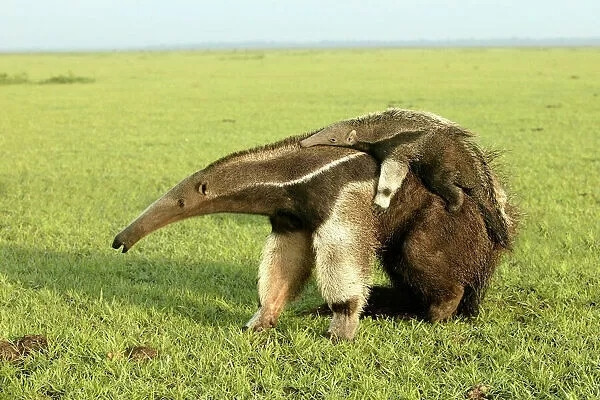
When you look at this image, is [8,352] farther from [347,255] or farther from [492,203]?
[492,203]

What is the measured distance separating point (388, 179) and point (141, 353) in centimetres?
188

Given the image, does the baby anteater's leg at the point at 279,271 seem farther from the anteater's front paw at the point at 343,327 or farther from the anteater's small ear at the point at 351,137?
the anteater's small ear at the point at 351,137

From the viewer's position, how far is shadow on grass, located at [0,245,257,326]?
536 cm

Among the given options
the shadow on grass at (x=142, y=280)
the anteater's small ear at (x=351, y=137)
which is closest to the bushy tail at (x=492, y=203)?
the anteater's small ear at (x=351, y=137)

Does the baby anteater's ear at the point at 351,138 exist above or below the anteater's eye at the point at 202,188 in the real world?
above

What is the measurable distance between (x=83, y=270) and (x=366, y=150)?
3242mm

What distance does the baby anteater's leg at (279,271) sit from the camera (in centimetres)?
461

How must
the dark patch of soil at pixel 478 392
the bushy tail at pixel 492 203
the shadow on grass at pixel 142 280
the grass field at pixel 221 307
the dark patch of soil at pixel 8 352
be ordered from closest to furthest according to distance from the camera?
the dark patch of soil at pixel 478 392, the grass field at pixel 221 307, the dark patch of soil at pixel 8 352, the bushy tail at pixel 492 203, the shadow on grass at pixel 142 280

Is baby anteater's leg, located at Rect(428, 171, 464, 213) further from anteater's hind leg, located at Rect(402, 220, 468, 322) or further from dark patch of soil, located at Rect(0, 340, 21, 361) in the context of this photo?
dark patch of soil, located at Rect(0, 340, 21, 361)

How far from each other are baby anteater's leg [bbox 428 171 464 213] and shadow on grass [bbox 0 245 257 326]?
5.57 ft

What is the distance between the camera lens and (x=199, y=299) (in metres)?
5.48

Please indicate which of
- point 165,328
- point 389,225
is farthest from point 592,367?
point 165,328

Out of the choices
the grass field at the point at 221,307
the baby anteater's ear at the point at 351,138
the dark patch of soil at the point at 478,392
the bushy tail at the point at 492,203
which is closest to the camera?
the dark patch of soil at the point at 478,392

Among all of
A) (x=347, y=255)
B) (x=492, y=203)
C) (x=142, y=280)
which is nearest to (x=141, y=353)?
(x=347, y=255)
